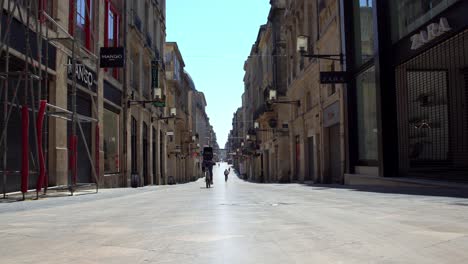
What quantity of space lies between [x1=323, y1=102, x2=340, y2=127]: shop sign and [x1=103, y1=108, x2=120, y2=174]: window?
12.3 metres

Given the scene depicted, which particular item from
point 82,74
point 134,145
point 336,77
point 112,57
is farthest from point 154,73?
point 336,77

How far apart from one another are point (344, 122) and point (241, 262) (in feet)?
68.3

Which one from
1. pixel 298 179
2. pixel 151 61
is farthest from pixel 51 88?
pixel 298 179

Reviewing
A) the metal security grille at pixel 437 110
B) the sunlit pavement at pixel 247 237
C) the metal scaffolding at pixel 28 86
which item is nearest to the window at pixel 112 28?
the metal scaffolding at pixel 28 86

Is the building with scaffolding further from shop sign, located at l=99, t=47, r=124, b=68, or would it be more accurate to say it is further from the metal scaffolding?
shop sign, located at l=99, t=47, r=124, b=68

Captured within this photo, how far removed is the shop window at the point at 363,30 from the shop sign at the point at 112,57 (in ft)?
37.0

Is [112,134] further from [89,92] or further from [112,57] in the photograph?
[89,92]

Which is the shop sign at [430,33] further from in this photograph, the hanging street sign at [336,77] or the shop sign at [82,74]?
the shop sign at [82,74]

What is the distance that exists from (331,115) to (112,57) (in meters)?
12.1

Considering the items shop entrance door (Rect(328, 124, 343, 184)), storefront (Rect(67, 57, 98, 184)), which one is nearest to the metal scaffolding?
storefront (Rect(67, 57, 98, 184))

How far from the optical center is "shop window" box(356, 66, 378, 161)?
2109 centimetres

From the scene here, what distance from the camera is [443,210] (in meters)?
8.34

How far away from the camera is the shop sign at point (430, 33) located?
14.0 metres

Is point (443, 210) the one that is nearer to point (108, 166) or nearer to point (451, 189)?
point (451, 189)
